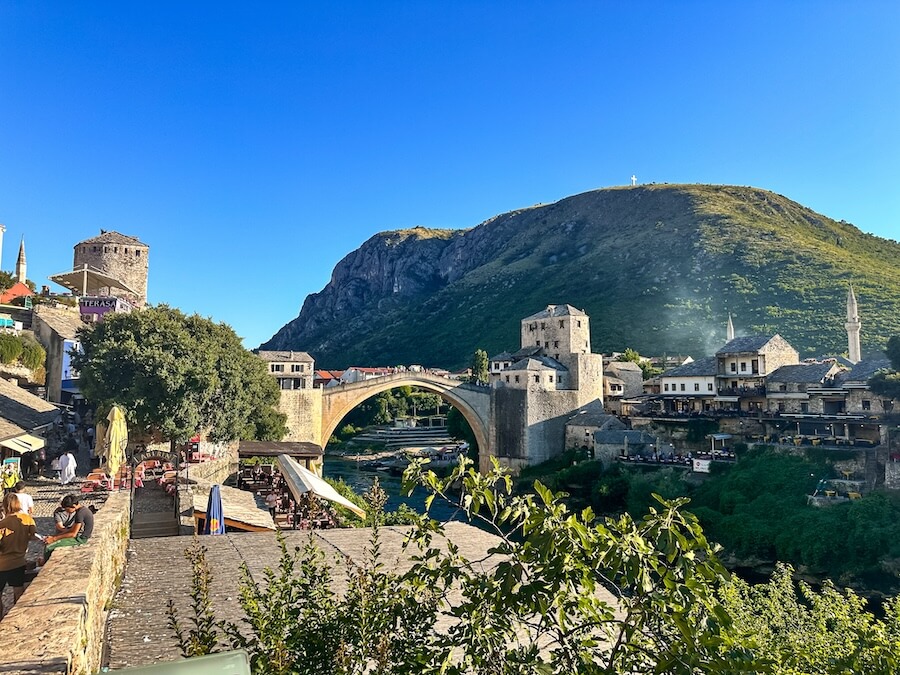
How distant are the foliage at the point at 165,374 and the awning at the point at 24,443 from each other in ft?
16.3

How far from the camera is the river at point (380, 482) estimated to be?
33791 mm

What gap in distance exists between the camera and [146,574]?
6410 millimetres

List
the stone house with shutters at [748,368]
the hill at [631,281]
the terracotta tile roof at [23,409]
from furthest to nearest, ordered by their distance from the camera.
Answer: the hill at [631,281]
the stone house with shutters at [748,368]
the terracotta tile roof at [23,409]

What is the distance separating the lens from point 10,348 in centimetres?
2411

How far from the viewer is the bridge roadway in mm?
36969

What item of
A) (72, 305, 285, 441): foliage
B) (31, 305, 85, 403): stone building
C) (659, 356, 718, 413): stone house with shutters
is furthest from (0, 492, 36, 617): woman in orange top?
(659, 356, 718, 413): stone house with shutters

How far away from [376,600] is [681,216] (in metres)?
100.0

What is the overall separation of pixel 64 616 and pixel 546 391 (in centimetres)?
3904

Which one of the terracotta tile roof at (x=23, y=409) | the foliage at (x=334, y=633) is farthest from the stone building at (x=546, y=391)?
the foliage at (x=334, y=633)

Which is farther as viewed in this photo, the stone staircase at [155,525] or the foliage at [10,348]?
the foliage at [10,348]

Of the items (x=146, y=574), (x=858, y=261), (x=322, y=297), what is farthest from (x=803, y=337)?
(x=322, y=297)

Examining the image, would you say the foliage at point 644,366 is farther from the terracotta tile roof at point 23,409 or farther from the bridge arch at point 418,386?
the terracotta tile roof at point 23,409

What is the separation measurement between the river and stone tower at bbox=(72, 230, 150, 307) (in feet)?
65.8

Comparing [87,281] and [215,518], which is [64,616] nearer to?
[215,518]
